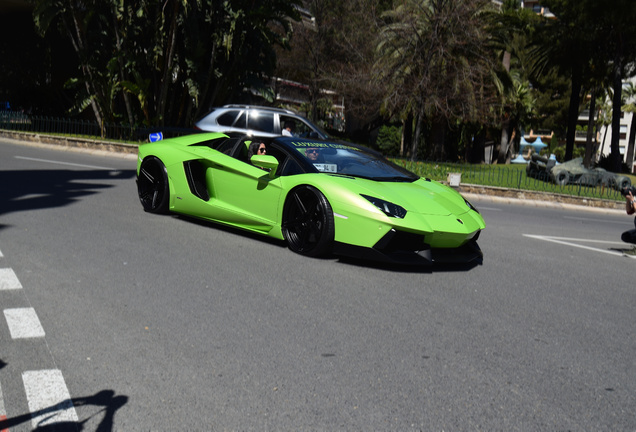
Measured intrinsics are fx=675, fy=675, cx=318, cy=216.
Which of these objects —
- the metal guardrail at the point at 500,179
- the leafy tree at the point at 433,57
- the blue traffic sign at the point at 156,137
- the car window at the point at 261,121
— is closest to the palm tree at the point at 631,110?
the leafy tree at the point at 433,57

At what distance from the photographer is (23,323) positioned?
448cm

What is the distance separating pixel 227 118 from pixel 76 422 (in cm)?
1361

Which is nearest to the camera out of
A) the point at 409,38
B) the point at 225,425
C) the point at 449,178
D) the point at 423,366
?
the point at 225,425

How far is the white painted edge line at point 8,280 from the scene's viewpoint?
5.31 m

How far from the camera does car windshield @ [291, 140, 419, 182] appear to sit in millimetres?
7461

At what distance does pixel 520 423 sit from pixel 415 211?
3.37m

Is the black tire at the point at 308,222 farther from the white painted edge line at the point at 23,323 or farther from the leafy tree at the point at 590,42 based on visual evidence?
the leafy tree at the point at 590,42

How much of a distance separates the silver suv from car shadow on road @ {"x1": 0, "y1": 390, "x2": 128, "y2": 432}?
12.6 meters

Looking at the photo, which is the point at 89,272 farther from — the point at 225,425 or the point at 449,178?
the point at 449,178

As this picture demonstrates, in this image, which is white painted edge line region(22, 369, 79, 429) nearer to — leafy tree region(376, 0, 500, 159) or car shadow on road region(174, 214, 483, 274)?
car shadow on road region(174, 214, 483, 274)

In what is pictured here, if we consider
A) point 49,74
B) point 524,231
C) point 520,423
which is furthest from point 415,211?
point 49,74

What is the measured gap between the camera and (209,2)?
2242 centimetres

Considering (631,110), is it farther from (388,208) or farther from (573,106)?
(388,208)

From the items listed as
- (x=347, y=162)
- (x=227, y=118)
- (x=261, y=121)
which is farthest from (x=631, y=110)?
(x=347, y=162)
